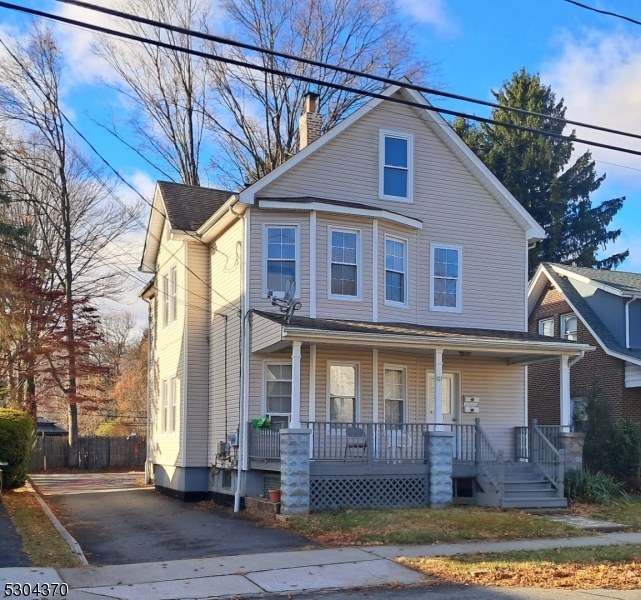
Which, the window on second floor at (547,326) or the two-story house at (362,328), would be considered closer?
the two-story house at (362,328)

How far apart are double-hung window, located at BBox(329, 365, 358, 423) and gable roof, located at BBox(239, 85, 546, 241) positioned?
4.27 meters

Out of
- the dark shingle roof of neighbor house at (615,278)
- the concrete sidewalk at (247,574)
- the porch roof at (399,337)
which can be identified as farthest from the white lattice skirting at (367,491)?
the dark shingle roof of neighbor house at (615,278)

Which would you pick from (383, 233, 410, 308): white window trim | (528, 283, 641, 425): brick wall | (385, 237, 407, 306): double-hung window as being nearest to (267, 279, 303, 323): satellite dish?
(383, 233, 410, 308): white window trim

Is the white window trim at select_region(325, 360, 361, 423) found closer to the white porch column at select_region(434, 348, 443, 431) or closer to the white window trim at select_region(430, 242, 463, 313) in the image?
the white porch column at select_region(434, 348, 443, 431)

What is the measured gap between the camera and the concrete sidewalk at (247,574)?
9.57 meters

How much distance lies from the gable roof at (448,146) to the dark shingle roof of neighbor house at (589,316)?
17.6 feet

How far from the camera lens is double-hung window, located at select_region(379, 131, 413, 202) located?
1956 centimetres

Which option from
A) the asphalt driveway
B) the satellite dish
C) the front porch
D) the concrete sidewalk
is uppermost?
the satellite dish

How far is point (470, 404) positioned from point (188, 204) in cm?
956

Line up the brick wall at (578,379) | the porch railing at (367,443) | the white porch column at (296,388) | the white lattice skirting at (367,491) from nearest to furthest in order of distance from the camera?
the white porch column at (296,388)
the white lattice skirting at (367,491)
the porch railing at (367,443)
the brick wall at (578,379)

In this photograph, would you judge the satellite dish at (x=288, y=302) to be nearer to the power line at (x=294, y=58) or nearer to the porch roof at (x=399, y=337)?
the porch roof at (x=399, y=337)

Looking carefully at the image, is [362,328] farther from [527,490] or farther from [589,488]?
[589,488]

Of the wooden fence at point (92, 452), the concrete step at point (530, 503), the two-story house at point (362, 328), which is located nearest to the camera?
the concrete step at point (530, 503)

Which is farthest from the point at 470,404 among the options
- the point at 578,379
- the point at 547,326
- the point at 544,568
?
the point at 547,326
